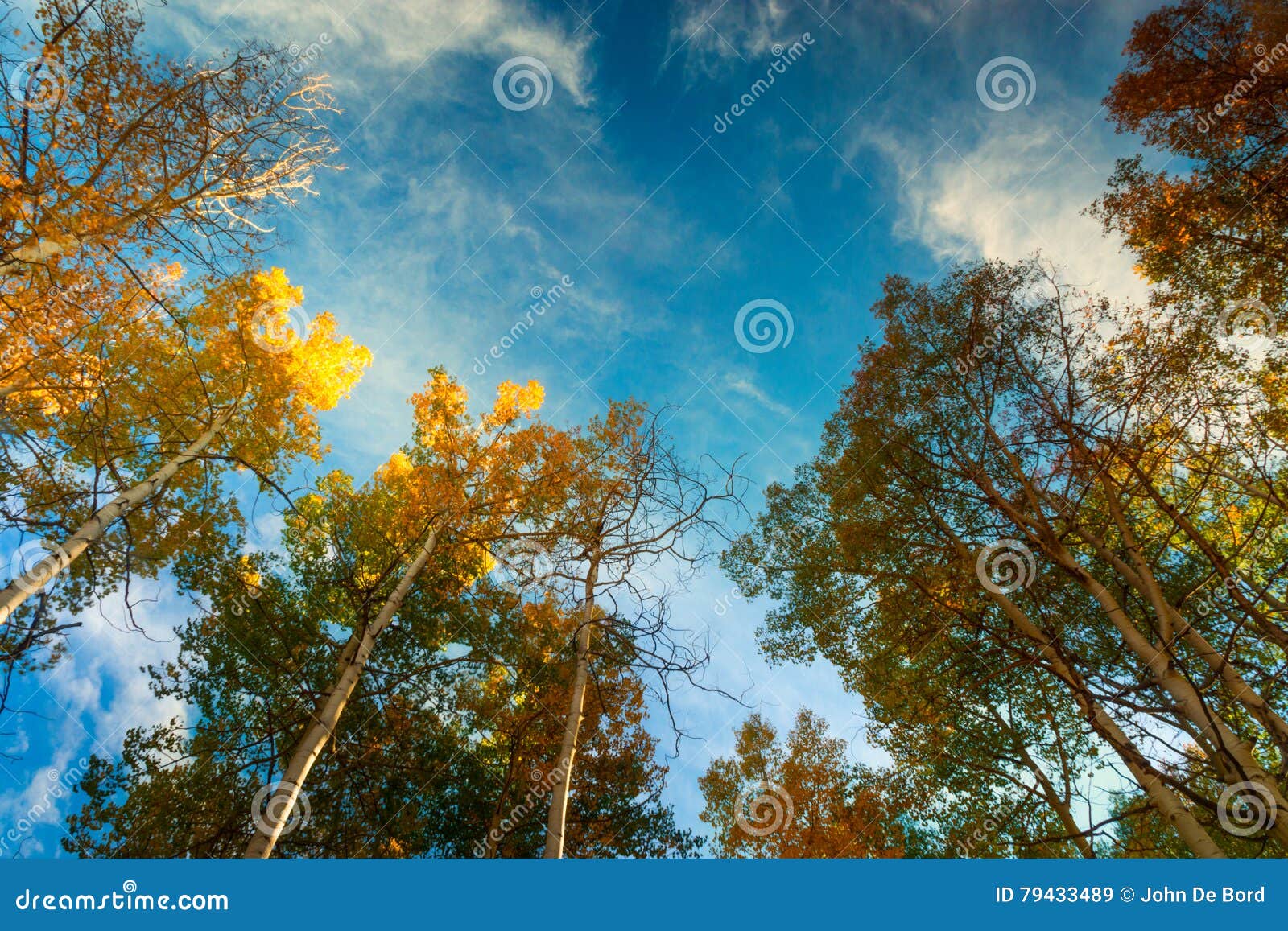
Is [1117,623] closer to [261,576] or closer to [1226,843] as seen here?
[1226,843]

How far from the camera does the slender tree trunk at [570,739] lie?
3.78m

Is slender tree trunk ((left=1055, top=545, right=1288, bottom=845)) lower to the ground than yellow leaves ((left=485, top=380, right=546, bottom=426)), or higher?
lower

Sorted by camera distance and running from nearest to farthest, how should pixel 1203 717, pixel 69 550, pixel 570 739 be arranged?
pixel 1203 717 → pixel 570 739 → pixel 69 550

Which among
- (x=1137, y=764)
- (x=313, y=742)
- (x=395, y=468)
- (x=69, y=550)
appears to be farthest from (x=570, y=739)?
(x=395, y=468)

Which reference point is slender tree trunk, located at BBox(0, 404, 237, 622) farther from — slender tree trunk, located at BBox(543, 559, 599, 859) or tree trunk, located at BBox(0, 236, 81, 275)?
slender tree trunk, located at BBox(543, 559, 599, 859)

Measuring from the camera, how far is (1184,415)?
5.32 m

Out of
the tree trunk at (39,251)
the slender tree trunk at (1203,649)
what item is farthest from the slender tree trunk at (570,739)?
the tree trunk at (39,251)

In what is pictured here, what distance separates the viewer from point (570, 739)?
14.1 ft

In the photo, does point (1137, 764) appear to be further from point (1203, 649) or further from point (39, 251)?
point (39, 251)

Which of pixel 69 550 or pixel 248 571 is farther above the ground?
pixel 248 571

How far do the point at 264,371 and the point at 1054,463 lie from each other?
12631 mm

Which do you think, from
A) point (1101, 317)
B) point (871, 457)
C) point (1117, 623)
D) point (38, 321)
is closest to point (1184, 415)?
point (1101, 317)

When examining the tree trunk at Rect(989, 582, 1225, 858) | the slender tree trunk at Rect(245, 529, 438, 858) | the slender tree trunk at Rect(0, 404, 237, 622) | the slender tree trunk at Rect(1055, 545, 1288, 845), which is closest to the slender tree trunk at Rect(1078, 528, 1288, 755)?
the slender tree trunk at Rect(1055, 545, 1288, 845)

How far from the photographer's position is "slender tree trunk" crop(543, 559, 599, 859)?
3.78 m
